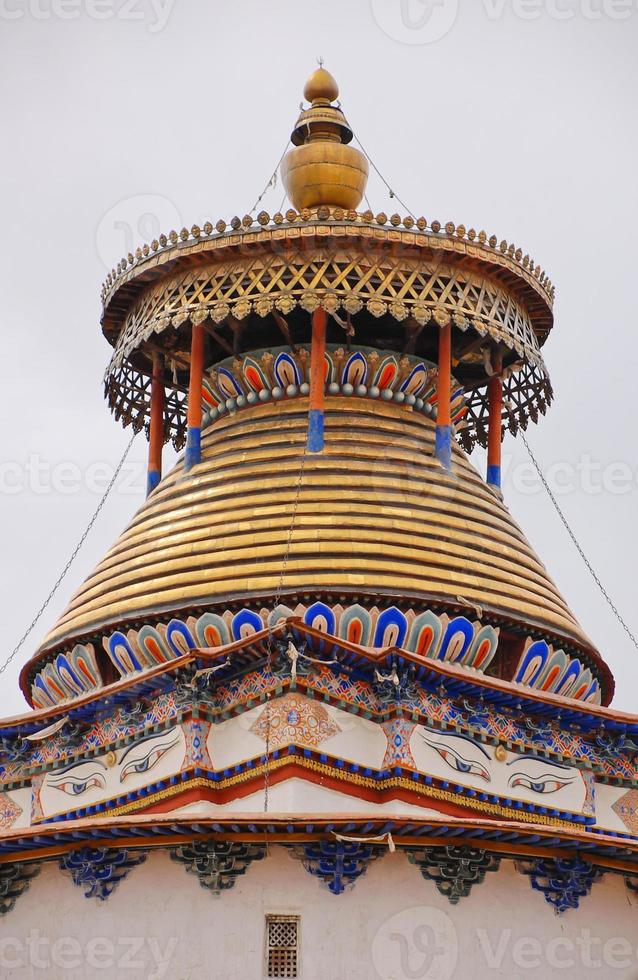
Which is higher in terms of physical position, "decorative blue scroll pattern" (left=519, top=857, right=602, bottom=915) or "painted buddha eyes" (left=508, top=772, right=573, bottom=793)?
"painted buddha eyes" (left=508, top=772, right=573, bottom=793)

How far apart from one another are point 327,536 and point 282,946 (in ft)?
19.6

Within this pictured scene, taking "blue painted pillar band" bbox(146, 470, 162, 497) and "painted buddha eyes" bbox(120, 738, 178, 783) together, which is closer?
"painted buddha eyes" bbox(120, 738, 178, 783)

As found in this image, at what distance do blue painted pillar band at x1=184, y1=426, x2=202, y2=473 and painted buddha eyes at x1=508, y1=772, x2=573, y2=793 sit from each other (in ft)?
19.0

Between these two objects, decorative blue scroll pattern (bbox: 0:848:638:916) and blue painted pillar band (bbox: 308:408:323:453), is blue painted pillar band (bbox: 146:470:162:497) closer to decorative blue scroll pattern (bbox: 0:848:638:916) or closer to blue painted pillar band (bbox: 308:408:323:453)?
blue painted pillar band (bbox: 308:408:323:453)

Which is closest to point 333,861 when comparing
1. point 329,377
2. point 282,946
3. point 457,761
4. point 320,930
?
point 320,930

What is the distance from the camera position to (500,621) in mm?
22016

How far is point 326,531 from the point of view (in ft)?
72.2

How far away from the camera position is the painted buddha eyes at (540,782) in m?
20.6

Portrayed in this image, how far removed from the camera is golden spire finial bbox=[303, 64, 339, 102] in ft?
89.0

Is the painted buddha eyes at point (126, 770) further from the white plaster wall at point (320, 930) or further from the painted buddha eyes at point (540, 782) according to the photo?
the painted buddha eyes at point (540, 782)

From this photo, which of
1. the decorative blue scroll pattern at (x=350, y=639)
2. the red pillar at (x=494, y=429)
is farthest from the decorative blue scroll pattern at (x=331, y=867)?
the red pillar at (x=494, y=429)

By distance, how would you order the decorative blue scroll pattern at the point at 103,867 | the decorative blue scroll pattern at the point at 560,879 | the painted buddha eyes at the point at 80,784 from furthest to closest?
the painted buddha eyes at the point at 80,784 < the decorative blue scroll pattern at the point at 560,879 < the decorative blue scroll pattern at the point at 103,867

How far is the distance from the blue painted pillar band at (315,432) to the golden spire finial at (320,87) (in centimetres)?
598

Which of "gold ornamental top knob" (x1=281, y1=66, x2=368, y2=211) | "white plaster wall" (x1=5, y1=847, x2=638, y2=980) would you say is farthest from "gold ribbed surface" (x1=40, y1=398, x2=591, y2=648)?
"white plaster wall" (x1=5, y1=847, x2=638, y2=980)
